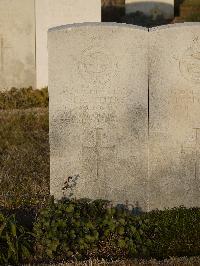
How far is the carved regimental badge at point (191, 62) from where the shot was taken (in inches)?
187

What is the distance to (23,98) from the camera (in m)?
9.27

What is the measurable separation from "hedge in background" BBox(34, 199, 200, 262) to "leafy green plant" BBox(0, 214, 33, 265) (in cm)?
10

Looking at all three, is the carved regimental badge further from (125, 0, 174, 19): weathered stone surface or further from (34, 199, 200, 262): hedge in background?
(125, 0, 174, 19): weathered stone surface

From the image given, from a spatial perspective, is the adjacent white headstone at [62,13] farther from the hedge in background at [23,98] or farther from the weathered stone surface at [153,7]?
the weathered stone surface at [153,7]

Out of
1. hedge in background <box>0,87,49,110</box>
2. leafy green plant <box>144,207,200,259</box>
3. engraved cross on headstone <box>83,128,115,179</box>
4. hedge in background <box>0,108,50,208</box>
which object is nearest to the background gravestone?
engraved cross on headstone <box>83,128,115,179</box>

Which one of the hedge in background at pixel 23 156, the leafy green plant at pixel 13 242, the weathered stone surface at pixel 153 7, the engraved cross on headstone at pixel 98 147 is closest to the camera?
the leafy green plant at pixel 13 242

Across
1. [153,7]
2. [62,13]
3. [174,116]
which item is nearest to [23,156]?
[174,116]

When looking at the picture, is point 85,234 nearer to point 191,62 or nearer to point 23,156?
point 191,62

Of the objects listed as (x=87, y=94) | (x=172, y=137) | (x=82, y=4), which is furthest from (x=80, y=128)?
(x=82, y=4)

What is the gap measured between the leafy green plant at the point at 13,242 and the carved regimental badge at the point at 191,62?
1.81m

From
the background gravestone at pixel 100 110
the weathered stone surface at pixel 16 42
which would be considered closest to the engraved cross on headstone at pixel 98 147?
the background gravestone at pixel 100 110

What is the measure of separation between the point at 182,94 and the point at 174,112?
0.17 metres

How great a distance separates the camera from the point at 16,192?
5.44 meters

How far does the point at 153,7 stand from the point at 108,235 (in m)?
11.7
